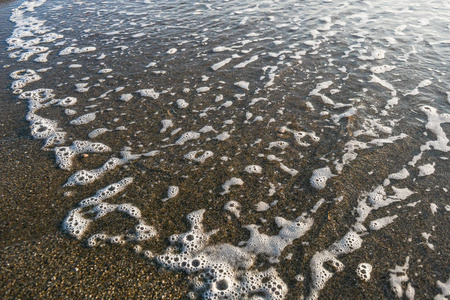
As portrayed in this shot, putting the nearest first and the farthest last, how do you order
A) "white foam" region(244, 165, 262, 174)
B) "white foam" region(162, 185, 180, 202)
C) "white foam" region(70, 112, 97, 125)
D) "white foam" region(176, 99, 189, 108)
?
1. "white foam" region(162, 185, 180, 202)
2. "white foam" region(244, 165, 262, 174)
3. "white foam" region(70, 112, 97, 125)
4. "white foam" region(176, 99, 189, 108)

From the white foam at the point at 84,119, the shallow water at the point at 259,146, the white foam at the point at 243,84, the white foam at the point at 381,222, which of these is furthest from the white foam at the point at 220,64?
the white foam at the point at 381,222

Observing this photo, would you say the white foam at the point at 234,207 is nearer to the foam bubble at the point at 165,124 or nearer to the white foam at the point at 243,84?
the foam bubble at the point at 165,124

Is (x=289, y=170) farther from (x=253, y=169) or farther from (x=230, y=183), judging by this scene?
(x=230, y=183)

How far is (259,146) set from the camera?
171 inches

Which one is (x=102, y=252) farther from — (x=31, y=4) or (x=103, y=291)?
(x=31, y=4)

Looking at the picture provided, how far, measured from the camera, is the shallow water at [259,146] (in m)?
2.90

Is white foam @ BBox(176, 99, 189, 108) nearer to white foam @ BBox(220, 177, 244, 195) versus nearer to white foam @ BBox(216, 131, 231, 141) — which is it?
white foam @ BBox(216, 131, 231, 141)

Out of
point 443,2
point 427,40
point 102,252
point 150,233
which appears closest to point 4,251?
point 102,252

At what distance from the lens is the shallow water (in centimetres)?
290

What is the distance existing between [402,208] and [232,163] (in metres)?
2.36

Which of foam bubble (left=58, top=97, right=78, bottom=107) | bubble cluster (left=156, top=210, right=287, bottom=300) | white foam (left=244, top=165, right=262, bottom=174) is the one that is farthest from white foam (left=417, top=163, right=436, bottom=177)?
foam bubble (left=58, top=97, right=78, bottom=107)

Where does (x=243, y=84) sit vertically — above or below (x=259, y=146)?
above

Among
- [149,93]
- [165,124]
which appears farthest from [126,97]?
[165,124]

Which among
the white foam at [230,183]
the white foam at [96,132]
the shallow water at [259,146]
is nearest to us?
the shallow water at [259,146]
